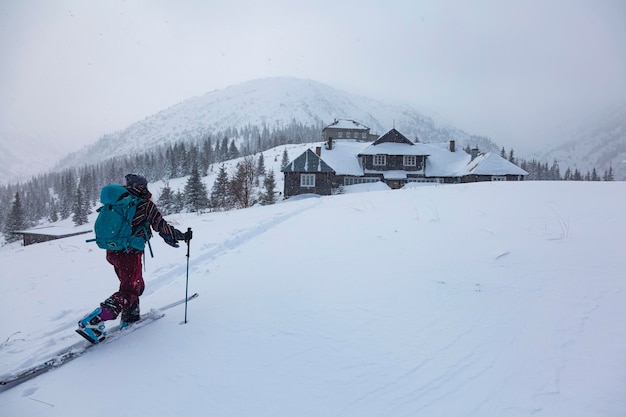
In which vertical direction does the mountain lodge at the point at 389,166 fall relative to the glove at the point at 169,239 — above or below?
above

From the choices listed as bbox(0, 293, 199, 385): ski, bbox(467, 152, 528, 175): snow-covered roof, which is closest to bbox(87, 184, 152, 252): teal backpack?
bbox(0, 293, 199, 385): ski

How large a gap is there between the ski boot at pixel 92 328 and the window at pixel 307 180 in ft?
108

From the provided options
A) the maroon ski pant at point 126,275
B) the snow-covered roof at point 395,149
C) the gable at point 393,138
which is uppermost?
the gable at point 393,138

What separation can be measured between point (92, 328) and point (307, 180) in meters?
33.1

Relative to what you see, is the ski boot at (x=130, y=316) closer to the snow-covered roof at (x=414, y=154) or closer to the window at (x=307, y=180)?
the snow-covered roof at (x=414, y=154)

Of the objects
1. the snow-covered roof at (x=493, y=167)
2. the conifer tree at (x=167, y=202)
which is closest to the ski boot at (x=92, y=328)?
the snow-covered roof at (x=493, y=167)

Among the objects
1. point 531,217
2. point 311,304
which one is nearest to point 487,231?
point 531,217

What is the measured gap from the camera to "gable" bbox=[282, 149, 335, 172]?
36000 millimetres

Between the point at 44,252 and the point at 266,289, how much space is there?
11120 mm

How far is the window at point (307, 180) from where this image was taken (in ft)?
120

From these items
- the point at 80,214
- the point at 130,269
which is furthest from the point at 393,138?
the point at 80,214

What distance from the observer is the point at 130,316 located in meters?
4.32

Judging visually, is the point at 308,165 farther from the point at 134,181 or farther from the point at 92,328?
the point at 92,328

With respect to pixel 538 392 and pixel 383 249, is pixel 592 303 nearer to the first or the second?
pixel 538 392
